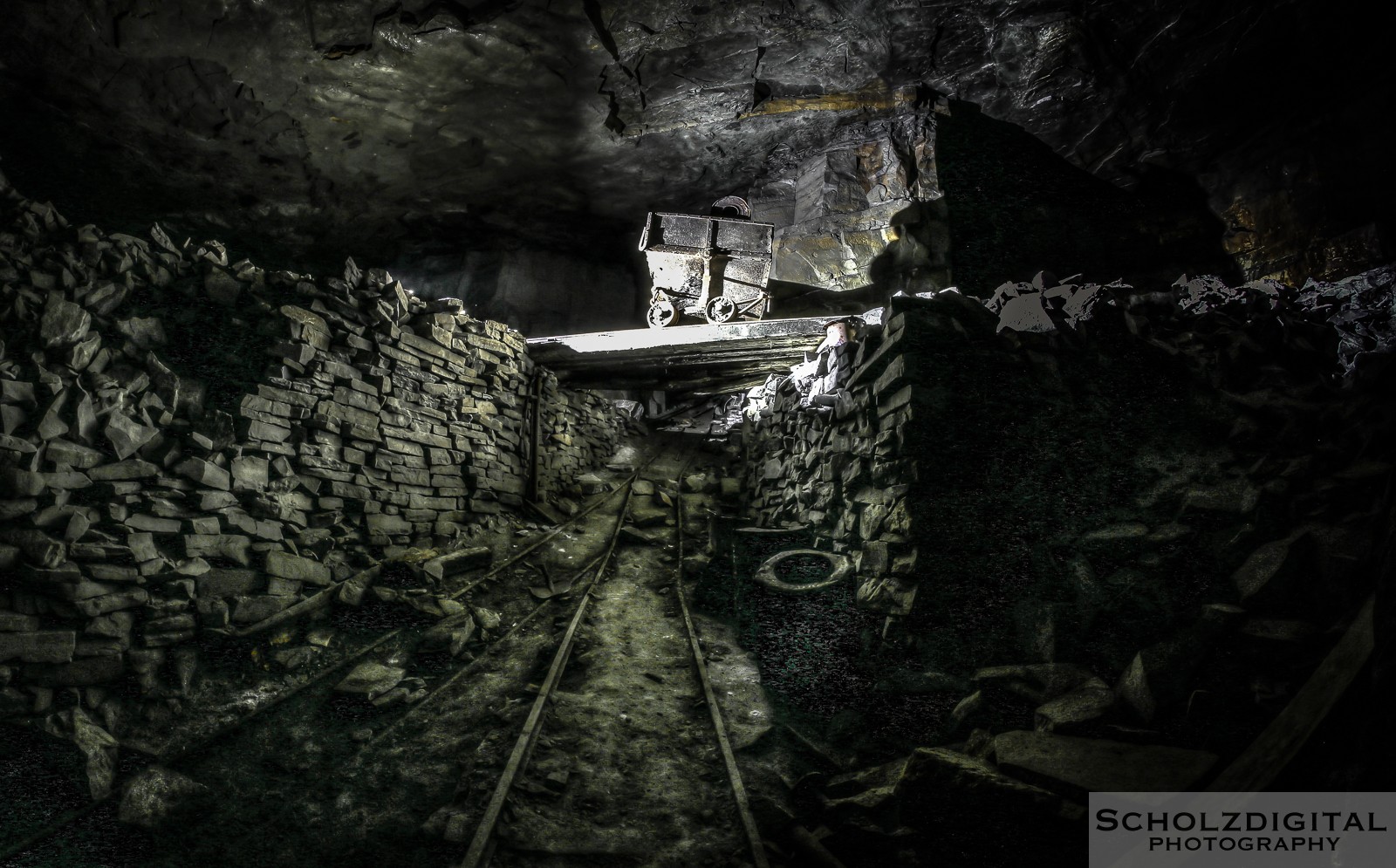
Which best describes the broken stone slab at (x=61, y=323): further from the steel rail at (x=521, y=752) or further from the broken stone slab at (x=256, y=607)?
the steel rail at (x=521, y=752)

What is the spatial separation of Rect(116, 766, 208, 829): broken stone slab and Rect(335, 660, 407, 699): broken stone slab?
0.98 metres

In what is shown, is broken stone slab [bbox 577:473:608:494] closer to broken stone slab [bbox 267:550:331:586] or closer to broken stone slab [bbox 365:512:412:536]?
broken stone slab [bbox 365:512:412:536]

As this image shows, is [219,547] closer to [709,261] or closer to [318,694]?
[318,694]

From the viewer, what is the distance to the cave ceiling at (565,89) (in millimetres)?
6855

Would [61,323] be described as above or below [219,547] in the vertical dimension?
above

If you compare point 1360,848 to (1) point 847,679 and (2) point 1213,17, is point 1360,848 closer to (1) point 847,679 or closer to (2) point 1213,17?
(1) point 847,679

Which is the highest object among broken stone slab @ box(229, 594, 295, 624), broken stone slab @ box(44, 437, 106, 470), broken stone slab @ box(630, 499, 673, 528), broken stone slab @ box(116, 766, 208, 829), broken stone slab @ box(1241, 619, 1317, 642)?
broken stone slab @ box(44, 437, 106, 470)

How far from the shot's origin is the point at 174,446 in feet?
13.8

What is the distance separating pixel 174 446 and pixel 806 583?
522 cm

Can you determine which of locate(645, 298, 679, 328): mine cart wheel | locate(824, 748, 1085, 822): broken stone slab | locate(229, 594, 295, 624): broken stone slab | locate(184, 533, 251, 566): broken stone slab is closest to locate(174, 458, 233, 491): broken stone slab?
locate(184, 533, 251, 566): broken stone slab

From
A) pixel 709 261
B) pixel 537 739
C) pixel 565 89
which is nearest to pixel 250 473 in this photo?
pixel 537 739

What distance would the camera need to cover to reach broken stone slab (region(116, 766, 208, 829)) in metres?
2.71

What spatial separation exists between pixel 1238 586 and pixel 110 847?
5875 millimetres

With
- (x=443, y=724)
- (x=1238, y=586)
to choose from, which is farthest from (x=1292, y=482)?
(x=443, y=724)
